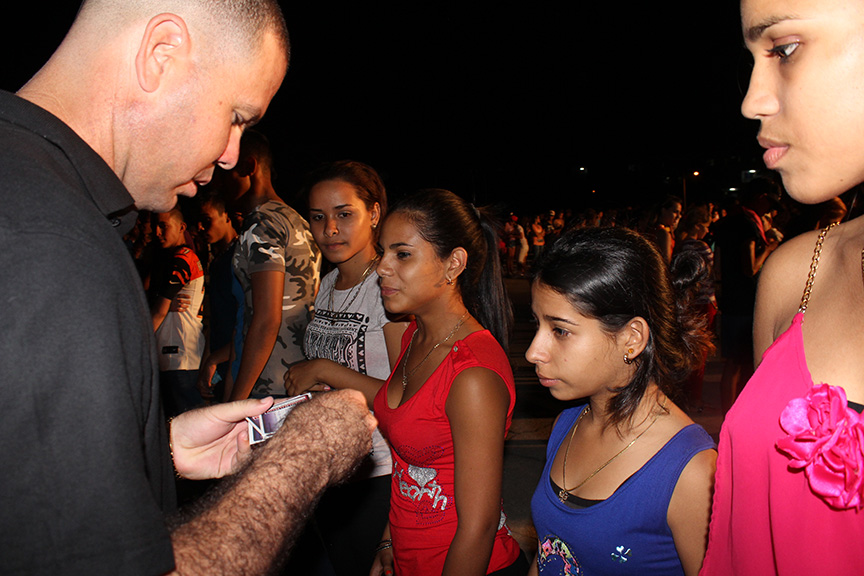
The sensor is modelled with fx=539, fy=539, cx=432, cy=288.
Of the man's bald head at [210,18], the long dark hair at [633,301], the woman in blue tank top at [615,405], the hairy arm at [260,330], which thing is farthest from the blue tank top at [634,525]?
the hairy arm at [260,330]

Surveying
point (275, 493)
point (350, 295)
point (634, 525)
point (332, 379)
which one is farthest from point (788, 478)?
point (350, 295)

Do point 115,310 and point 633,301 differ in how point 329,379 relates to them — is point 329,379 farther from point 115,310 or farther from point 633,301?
point 115,310

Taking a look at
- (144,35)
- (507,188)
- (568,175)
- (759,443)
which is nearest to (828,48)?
(759,443)

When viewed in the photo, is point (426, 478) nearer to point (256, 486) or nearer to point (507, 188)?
point (256, 486)

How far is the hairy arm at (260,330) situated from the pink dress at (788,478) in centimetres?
258

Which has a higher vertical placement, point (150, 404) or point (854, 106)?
point (854, 106)

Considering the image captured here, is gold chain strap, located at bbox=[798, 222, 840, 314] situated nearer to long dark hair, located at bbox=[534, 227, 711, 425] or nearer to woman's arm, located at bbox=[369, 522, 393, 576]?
long dark hair, located at bbox=[534, 227, 711, 425]

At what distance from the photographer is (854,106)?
103 cm

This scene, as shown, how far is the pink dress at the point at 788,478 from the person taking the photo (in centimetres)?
104

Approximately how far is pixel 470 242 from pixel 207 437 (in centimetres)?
160

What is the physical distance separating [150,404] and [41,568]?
35 cm

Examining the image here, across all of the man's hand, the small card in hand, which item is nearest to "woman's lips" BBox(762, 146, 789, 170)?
the small card in hand

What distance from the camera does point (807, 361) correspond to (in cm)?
120

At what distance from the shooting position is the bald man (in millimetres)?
794
